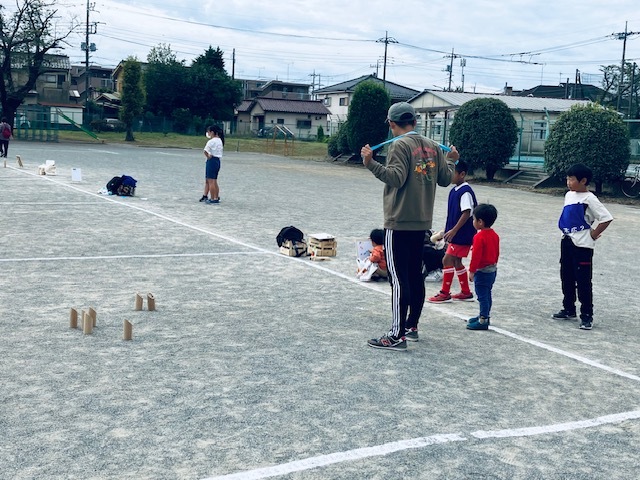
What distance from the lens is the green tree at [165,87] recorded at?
73812mm

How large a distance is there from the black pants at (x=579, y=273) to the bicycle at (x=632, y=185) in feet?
62.4

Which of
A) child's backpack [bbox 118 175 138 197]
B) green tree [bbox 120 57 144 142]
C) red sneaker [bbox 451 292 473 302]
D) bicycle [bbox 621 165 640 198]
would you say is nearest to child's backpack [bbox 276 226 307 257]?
red sneaker [bbox 451 292 473 302]

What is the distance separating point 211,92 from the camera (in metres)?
75.5

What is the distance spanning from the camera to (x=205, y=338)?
611 cm

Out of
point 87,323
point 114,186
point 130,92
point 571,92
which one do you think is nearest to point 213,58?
point 130,92

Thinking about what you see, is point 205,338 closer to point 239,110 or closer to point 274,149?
point 274,149

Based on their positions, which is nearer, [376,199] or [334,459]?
[334,459]

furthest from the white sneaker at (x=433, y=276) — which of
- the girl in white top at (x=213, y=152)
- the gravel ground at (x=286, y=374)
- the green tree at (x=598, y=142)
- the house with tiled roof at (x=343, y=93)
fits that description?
the house with tiled roof at (x=343, y=93)

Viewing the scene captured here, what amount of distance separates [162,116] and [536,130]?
4837 centimetres

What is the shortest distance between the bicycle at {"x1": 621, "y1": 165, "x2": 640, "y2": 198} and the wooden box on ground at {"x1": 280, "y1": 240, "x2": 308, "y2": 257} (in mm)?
17791

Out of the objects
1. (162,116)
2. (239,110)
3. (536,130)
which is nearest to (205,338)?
(536,130)

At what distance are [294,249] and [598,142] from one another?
1748 cm

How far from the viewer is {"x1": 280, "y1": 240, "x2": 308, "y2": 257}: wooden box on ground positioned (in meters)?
10.2

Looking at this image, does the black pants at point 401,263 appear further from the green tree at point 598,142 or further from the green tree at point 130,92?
the green tree at point 130,92
